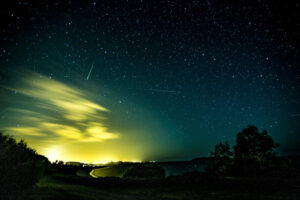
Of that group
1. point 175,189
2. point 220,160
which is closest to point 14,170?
point 175,189

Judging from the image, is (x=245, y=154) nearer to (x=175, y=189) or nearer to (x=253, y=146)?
(x=253, y=146)

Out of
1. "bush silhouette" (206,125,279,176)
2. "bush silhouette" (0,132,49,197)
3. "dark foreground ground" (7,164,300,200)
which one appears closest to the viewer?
"bush silhouette" (0,132,49,197)

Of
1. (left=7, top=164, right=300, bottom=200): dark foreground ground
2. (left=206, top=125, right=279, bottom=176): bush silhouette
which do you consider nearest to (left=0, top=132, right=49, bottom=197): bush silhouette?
(left=7, top=164, right=300, bottom=200): dark foreground ground

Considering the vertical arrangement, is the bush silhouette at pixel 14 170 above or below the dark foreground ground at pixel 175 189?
above

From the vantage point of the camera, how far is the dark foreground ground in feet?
30.2

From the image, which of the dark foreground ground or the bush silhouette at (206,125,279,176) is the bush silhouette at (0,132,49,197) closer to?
the dark foreground ground

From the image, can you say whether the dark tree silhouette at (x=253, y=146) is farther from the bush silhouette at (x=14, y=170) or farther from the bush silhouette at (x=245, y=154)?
the bush silhouette at (x=14, y=170)

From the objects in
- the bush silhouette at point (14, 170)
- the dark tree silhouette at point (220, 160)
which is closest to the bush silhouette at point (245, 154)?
the dark tree silhouette at point (220, 160)

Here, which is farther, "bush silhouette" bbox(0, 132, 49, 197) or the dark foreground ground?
the dark foreground ground

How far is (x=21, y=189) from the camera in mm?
7684

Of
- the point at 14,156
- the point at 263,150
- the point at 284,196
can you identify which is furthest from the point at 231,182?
the point at 14,156

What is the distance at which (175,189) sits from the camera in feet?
39.6

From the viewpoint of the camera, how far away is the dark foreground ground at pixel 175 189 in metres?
9.21

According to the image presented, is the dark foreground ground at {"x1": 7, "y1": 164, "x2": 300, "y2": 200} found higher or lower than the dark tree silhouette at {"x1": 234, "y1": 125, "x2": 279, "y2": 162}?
lower
